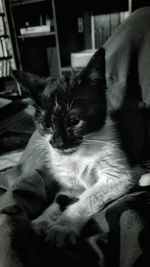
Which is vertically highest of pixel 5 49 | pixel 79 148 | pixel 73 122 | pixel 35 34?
pixel 35 34

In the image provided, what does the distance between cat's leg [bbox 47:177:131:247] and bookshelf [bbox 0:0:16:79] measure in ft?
7.75

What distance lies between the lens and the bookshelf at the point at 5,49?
2.93 m

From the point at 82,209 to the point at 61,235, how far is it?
156 millimetres

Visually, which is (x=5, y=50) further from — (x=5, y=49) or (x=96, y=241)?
(x=96, y=241)

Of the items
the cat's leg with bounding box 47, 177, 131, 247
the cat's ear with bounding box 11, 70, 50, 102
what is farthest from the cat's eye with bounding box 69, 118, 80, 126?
the cat's leg with bounding box 47, 177, 131, 247

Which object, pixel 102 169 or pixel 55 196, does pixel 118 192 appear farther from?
pixel 55 196

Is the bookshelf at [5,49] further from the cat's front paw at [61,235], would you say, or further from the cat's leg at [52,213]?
the cat's front paw at [61,235]

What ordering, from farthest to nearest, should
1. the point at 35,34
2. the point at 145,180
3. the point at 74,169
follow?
the point at 35,34
the point at 74,169
the point at 145,180

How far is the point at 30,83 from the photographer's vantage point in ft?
3.59

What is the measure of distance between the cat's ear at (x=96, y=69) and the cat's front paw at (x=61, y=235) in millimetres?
557

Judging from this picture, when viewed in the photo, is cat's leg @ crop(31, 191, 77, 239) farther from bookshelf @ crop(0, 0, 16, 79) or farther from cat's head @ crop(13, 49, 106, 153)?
bookshelf @ crop(0, 0, 16, 79)

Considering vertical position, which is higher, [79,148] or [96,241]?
[79,148]

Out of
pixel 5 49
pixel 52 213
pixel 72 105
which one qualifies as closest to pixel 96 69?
pixel 72 105

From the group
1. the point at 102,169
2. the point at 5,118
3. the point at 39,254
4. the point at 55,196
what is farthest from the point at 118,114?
the point at 5,118
